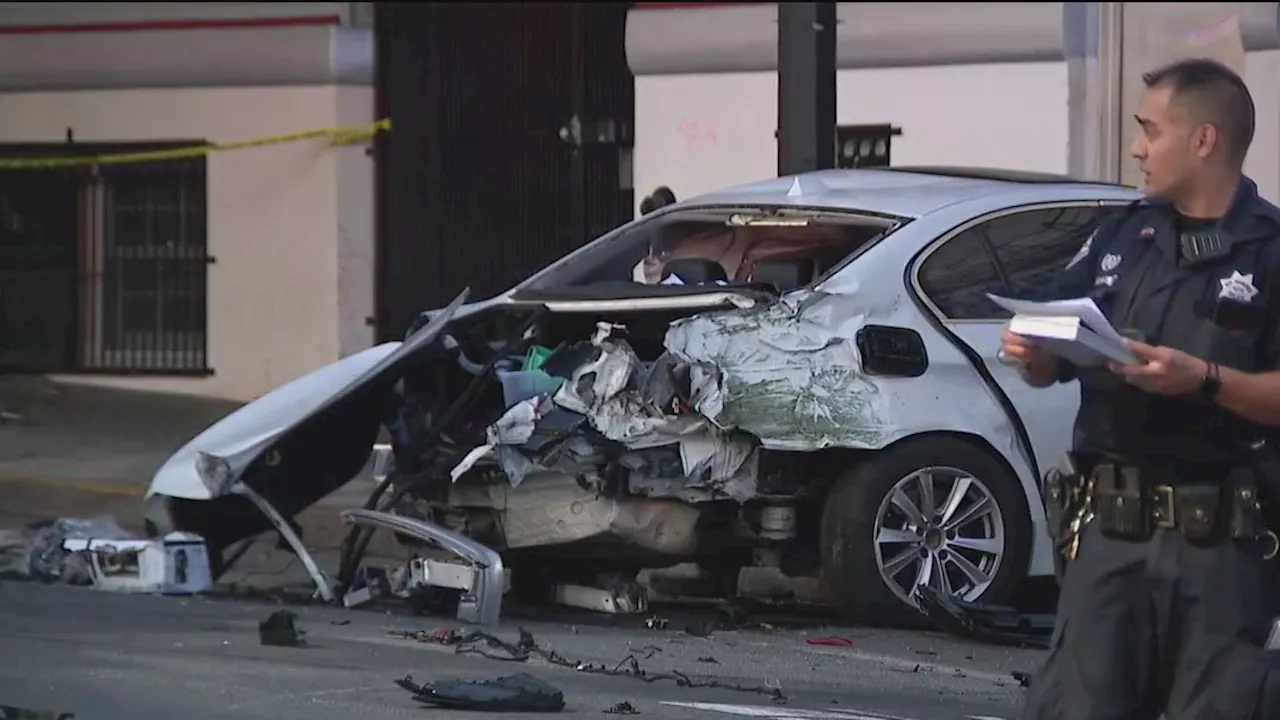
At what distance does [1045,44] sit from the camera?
13133mm

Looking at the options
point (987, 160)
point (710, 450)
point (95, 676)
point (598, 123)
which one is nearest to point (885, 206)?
point (710, 450)

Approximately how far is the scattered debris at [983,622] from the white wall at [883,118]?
253 inches

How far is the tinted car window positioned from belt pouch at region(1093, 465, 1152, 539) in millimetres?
3455

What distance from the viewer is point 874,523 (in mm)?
6949

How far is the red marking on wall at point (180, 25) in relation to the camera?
15211mm

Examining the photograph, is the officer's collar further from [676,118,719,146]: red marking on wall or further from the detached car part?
[676,118,719,146]: red marking on wall

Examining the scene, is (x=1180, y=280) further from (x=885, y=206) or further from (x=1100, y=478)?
(x=885, y=206)

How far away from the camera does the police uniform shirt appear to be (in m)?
3.62

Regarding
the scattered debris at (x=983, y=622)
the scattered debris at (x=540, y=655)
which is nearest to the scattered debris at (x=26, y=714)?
the scattered debris at (x=540, y=655)

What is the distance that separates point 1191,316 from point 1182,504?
0.32m

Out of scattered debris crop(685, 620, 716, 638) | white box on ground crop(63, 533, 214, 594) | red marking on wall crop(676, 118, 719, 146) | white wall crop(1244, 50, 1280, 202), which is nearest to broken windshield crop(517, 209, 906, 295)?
scattered debris crop(685, 620, 716, 638)

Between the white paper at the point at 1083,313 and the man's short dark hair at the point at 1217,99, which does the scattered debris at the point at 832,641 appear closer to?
the man's short dark hair at the point at 1217,99

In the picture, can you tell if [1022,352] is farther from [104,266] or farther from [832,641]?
[104,266]

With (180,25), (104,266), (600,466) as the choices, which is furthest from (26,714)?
(104,266)
